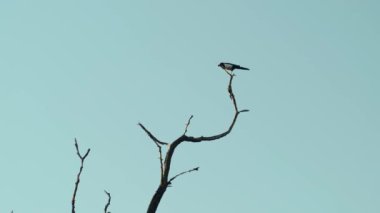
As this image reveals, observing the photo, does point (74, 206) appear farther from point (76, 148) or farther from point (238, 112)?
point (238, 112)

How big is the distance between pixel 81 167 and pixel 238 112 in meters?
2.68

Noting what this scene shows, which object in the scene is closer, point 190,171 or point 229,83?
point 190,171

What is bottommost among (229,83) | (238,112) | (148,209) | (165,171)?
(148,209)

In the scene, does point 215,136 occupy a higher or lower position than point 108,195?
higher

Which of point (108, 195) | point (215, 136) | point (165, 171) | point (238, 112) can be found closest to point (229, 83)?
point (238, 112)

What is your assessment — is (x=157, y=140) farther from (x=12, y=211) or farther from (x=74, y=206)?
(x=12, y=211)

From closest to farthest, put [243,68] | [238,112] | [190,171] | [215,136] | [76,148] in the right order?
[76,148] → [190,171] → [215,136] → [238,112] → [243,68]

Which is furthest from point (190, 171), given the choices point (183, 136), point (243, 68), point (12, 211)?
point (243, 68)

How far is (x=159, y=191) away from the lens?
202 inches

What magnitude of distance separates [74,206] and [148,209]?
2.86 feet

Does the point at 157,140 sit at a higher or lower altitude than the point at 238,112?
lower

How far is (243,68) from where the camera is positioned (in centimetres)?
1375

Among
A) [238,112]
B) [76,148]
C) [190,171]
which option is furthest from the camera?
[238,112]

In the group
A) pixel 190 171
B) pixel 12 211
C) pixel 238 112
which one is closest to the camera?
pixel 12 211
